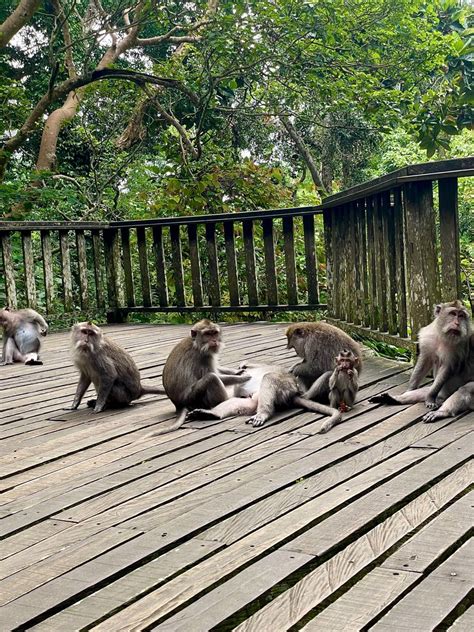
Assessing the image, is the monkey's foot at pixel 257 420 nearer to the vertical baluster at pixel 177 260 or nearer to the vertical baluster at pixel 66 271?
the vertical baluster at pixel 177 260

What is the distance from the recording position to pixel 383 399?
177 inches

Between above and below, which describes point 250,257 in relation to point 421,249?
above

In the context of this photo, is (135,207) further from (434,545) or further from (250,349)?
(434,545)

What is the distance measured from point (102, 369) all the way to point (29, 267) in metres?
4.31

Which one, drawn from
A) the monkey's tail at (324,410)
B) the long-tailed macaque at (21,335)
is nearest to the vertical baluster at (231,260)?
the long-tailed macaque at (21,335)

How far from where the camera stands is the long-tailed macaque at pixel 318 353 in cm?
451

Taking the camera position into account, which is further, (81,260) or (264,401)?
(81,260)

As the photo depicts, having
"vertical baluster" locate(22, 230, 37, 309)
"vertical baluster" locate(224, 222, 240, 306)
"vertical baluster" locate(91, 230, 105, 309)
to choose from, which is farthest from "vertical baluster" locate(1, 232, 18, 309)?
"vertical baluster" locate(224, 222, 240, 306)

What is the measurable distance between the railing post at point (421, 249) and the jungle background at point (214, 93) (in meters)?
3.62

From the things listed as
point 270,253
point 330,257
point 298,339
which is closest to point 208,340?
point 298,339

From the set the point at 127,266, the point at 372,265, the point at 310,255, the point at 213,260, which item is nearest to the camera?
the point at 372,265

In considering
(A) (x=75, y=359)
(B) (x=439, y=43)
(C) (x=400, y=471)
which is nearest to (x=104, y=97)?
(B) (x=439, y=43)

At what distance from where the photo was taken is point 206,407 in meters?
4.46

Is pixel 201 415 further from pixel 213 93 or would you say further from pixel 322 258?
pixel 213 93
